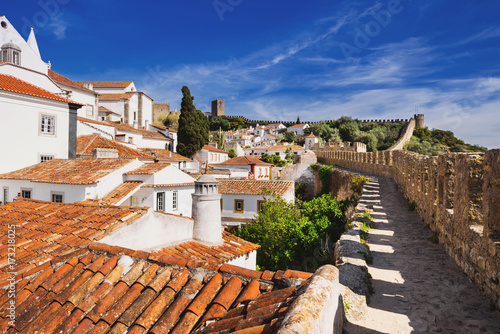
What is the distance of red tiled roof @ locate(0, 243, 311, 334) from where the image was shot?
2461 mm

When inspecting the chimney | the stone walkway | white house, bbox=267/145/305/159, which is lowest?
the stone walkway

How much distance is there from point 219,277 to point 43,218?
444 cm

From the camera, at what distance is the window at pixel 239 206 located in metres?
23.1

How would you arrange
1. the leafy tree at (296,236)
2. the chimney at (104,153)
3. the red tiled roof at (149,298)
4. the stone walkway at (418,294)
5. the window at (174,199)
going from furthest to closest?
the chimney at (104,153) → the window at (174,199) → the leafy tree at (296,236) → the stone walkway at (418,294) → the red tiled roof at (149,298)

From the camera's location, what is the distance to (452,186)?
701 cm

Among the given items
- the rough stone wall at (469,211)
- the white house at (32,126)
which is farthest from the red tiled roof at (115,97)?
the rough stone wall at (469,211)

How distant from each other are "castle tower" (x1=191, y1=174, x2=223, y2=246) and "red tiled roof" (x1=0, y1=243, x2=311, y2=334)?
10.4 ft

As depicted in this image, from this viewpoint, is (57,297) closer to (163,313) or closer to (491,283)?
(163,313)

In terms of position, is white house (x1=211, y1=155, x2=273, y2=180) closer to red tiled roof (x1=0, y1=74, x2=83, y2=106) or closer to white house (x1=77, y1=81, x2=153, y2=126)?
white house (x1=77, y1=81, x2=153, y2=126)

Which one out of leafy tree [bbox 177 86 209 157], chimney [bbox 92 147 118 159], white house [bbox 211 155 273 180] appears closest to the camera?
chimney [bbox 92 147 118 159]

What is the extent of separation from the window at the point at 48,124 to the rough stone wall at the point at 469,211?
775 inches

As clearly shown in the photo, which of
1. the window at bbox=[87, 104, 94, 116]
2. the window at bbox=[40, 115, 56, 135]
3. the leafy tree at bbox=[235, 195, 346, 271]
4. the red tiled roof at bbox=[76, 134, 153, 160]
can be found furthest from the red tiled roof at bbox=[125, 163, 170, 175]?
the window at bbox=[87, 104, 94, 116]

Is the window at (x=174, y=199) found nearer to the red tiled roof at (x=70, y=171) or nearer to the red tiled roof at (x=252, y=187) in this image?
the red tiled roof at (x=70, y=171)

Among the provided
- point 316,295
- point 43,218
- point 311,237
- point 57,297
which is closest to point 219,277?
point 316,295
